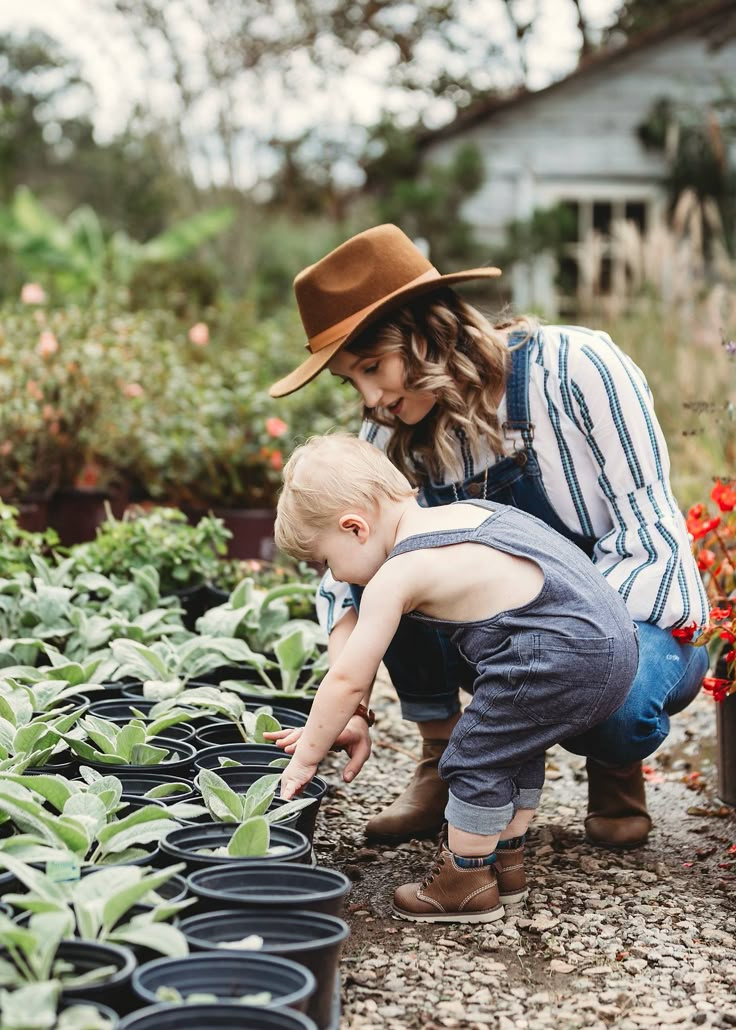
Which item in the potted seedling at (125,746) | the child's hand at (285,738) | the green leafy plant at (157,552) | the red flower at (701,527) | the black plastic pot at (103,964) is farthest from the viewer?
the green leafy plant at (157,552)

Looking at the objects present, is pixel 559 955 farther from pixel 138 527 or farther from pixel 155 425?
pixel 155 425

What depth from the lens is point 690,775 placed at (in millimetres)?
3189

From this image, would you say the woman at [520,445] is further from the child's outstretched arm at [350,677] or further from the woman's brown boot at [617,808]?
the child's outstretched arm at [350,677]

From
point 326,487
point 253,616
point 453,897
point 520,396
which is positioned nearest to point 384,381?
point 520,396

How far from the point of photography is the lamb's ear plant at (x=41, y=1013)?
124cm

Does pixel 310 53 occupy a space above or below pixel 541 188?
above

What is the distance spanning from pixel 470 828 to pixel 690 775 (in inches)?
50.8

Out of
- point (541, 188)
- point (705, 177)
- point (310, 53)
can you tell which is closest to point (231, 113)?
point (310, 53)

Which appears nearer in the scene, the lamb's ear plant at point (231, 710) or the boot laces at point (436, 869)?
the boot laces at point (436, 869)

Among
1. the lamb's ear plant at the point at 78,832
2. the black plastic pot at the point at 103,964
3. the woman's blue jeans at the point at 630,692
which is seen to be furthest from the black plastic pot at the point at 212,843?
the woman's blue jeans at the point at 630,692

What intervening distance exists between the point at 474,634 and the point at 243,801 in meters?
0.54

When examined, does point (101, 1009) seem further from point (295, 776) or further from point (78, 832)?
point (295, 776)

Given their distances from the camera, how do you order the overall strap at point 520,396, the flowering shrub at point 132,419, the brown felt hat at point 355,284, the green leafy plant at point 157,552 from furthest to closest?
1. the flowering shrub at point 132,419
2. the green leafy plant at point 157,552
3. the overall strap at point 520,396
4. the brown felt hat at point 355,284

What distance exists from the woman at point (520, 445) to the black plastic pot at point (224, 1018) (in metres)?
1.06
